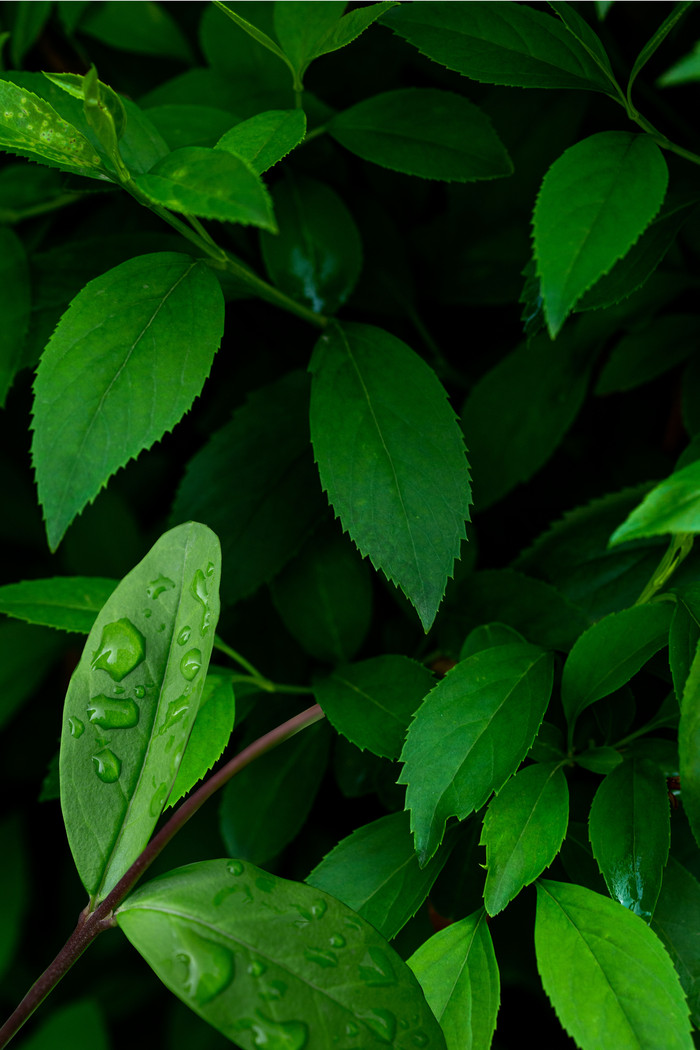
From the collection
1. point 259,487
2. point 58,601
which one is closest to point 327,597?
point 259,487

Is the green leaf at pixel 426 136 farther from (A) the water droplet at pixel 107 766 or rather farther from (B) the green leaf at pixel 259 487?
(A) the water droplet at pixel 107 766

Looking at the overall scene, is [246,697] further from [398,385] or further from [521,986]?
[521,986]

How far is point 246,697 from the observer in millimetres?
615

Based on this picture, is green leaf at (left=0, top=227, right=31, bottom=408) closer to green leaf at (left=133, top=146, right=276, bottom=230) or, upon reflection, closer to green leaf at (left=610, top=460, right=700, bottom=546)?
green leaf at (left=133, top=146, right=276, bottom=230)

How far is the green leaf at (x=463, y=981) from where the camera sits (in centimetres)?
41

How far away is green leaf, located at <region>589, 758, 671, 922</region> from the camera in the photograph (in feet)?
1.39

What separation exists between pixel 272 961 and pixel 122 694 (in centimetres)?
14

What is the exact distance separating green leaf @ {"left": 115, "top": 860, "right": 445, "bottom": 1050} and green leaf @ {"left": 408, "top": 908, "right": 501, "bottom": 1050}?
2.1 inches

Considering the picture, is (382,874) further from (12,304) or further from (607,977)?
(12,304)

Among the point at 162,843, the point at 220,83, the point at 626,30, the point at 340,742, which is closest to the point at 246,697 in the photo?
the point at 340,742

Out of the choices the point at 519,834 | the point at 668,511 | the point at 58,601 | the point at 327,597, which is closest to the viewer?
the point at 668,511

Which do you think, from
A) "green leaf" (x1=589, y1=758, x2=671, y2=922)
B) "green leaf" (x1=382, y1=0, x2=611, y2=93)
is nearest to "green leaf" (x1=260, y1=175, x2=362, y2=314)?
"green leaf" (x1=382, y1=0, x2=611, y2=93)

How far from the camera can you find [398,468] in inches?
20.3

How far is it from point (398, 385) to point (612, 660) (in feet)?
0.69
